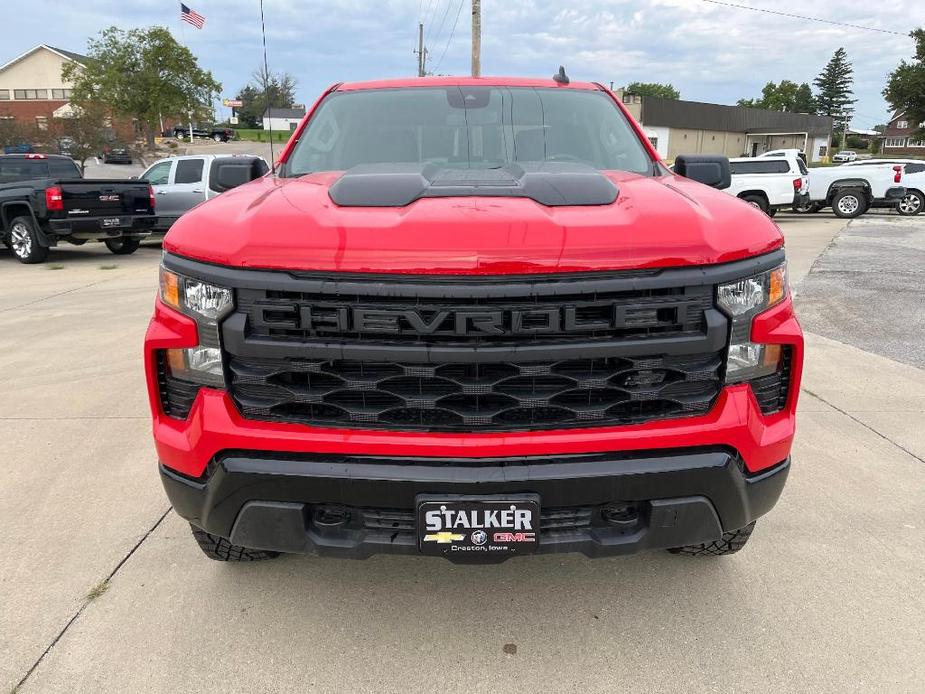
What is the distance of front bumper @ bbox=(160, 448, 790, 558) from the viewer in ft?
6.27

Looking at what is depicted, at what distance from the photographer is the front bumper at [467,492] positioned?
6.27ft

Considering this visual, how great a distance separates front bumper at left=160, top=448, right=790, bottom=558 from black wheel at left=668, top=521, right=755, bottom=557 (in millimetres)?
521

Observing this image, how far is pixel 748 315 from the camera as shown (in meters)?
1.98

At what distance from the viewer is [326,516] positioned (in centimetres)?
205

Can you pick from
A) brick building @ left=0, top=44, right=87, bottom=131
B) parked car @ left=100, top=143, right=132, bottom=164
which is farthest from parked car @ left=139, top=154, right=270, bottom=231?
brick building @ left=0, top=44, right=87, bottom=131

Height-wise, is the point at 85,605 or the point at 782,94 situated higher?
the point at 782,94

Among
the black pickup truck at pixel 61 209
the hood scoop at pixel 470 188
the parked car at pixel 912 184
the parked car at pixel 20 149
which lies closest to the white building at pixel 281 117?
the hood scoop at pixel 470 188

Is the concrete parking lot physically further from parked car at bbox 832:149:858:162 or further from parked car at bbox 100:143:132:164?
parked car at bbox 832:149:858:162

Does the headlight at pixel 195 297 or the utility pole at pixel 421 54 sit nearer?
the headlight at pixel 195 297

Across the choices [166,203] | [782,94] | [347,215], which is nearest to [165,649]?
[347,215]

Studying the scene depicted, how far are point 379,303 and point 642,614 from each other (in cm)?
151

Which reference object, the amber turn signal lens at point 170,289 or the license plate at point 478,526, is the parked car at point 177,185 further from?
the license plate at point 478,526

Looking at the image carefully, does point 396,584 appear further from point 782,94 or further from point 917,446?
point 782,94

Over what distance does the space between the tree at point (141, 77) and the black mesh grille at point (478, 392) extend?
3934 centimetres
